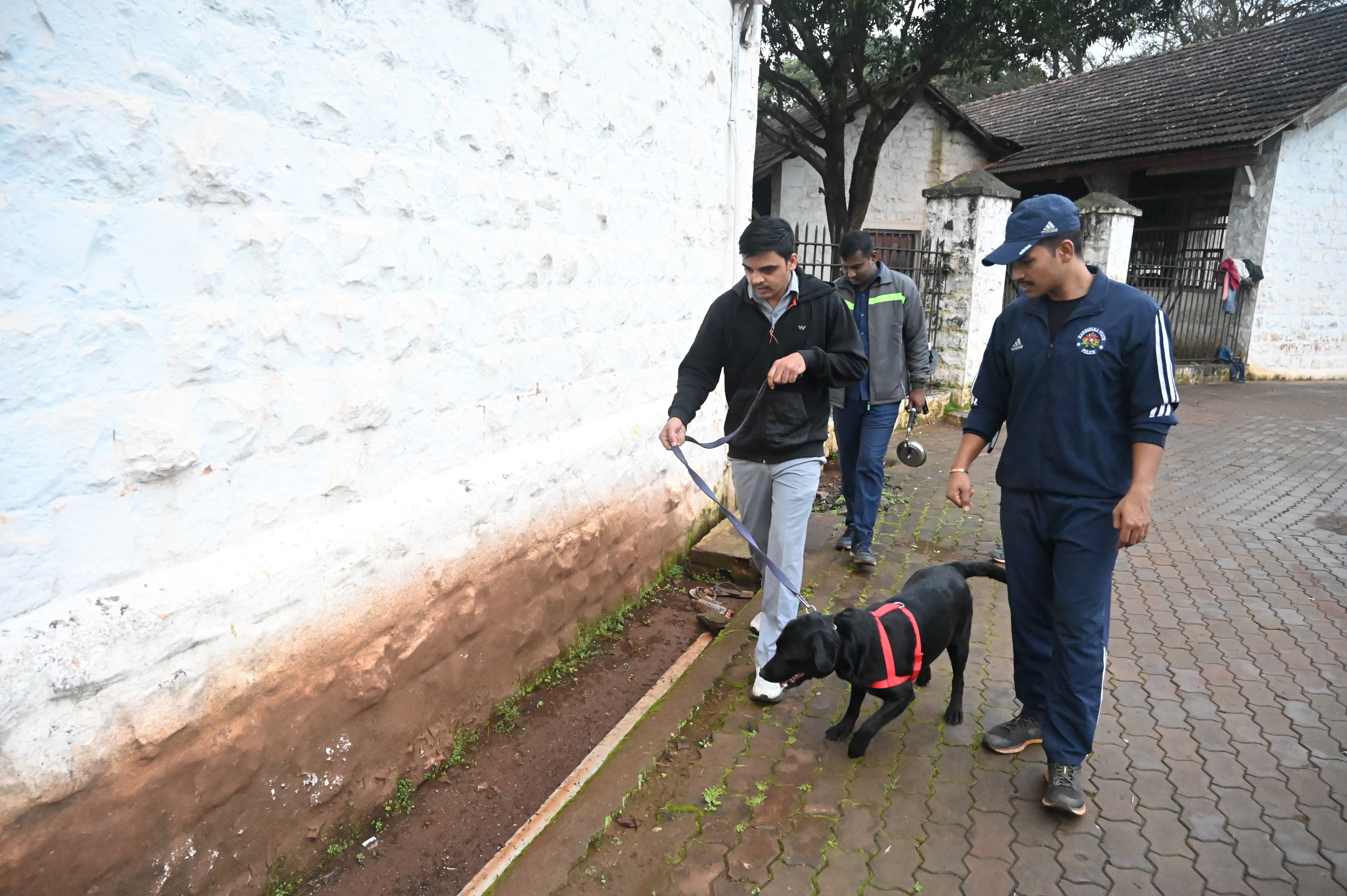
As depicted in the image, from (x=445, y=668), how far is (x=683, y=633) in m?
1.64

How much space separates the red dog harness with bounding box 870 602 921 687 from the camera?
3.31m

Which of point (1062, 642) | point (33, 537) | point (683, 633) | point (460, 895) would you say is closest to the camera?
point (33, 537)

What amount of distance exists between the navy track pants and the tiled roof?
45.9ft

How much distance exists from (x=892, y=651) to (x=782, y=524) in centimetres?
76

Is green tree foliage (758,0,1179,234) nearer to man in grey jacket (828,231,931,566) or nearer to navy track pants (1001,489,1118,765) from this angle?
man in grey jacket (828,231,931,566)

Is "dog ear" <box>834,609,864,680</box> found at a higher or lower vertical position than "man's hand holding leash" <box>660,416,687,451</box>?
lower

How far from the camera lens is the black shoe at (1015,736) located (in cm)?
348

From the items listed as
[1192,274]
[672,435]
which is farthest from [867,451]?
[1192,274]

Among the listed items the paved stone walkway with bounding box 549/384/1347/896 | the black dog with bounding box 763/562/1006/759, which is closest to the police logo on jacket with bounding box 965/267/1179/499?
the black dog with bounding box 763/562/1006/759

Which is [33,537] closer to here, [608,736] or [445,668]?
[445,668]

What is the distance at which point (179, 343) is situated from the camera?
7.88 feet

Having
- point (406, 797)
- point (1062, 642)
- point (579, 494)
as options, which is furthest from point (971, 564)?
point (406, 797)

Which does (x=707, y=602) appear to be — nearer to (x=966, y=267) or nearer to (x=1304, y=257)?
(x=966, y=267)

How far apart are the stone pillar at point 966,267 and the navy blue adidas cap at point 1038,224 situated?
7.39 meters
